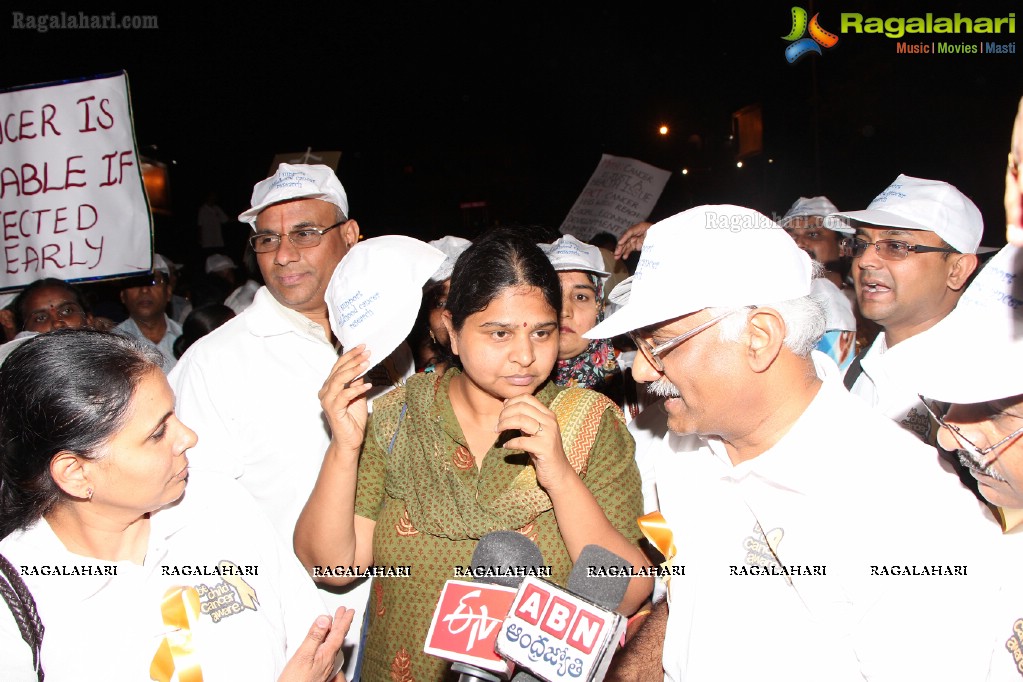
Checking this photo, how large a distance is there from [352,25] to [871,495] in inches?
310

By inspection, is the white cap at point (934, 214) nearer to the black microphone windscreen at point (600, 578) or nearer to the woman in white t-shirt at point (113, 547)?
the black microphone windscreen at point (600, 578)

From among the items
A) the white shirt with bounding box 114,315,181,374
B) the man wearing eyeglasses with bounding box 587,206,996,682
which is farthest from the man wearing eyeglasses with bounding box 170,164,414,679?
the white shirt with bounding box 114,315,181,374

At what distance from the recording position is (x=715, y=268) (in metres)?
1.62

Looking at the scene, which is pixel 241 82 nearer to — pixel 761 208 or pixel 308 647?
pixel 761 208

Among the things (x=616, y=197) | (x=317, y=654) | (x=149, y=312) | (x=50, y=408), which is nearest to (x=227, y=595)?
(x=317, y=654)

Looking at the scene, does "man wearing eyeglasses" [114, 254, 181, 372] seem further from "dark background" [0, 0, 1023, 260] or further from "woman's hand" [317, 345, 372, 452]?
"woman's hand" [317, 345, 372, 452]

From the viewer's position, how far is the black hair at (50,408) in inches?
62.6

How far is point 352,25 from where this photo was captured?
7961mm

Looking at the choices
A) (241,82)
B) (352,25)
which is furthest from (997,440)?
(241,82)

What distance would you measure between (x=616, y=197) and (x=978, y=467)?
205 inches

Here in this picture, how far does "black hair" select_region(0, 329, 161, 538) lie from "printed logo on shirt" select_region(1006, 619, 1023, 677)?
1.87 meters

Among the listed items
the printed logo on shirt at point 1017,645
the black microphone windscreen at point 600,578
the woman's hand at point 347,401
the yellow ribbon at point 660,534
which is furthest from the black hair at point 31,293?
the printed logo on shirt at point 1017,645

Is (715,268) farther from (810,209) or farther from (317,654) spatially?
(810,209)

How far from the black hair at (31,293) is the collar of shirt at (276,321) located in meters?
1.63
